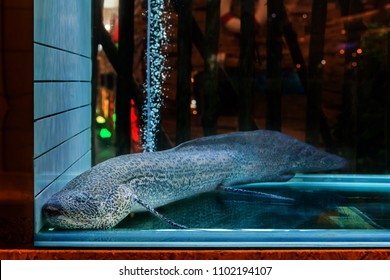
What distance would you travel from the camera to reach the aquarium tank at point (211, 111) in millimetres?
2234

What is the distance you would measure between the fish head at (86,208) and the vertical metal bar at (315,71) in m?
0.81

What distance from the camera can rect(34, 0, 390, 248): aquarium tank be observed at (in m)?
2.23

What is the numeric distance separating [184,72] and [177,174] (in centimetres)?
39

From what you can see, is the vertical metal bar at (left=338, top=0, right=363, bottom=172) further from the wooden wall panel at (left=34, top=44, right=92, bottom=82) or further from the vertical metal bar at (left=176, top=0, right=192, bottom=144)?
the wooden wall panel at (left=34, top=44, right=92, bottom=82)

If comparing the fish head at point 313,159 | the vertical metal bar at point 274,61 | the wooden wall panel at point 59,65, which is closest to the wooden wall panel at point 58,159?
the wooden wall panel at point 59,65

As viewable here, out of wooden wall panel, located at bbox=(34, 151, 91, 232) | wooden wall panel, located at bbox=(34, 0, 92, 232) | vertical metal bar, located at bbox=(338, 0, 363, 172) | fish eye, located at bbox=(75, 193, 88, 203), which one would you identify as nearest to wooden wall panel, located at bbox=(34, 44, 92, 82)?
wooden wall panel, located at bbox=(34, 0, 92, 232)

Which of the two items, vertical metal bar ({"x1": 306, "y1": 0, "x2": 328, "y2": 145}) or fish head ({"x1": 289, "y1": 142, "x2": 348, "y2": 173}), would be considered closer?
vertical metal bar ({"x1": 306, "y1": 0, "x2": 328, "y2": 145})

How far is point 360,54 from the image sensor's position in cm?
254

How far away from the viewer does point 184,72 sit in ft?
8.00

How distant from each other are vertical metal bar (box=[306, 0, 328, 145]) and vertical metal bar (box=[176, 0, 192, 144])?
1.51 ft

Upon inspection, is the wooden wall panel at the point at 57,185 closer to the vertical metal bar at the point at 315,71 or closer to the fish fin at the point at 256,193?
the fish fin at the point at 256,193

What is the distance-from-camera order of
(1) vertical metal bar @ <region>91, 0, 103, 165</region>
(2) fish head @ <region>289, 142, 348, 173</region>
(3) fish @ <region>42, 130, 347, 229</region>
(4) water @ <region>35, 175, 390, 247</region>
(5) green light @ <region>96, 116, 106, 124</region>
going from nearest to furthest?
1. (4) water @ <region>35, 175, 390, 247</region>
2. (3) fish @ <region>42, 130, 347, 229</region>
3. (1) vertical metal bar @ <region>91, 0, 103, 165</region>
4. (5) green light @ <region>96, 116, 106, 124</region>
5. (2) fish head @ <region>289, 142, 348, 173</region>

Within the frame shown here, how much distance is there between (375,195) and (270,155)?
1.47 ft
